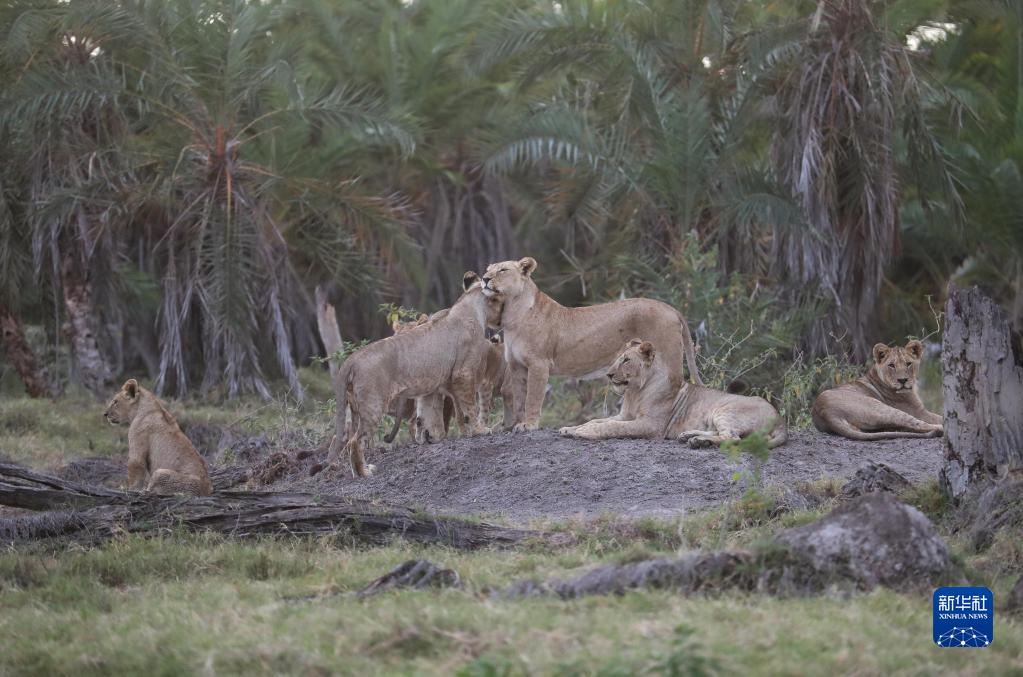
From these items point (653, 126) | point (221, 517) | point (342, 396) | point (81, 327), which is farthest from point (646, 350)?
point (81, 327)

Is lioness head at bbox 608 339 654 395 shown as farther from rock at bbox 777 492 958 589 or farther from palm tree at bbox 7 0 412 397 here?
palm tree at bbox 7 0 412 397

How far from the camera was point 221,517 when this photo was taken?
8.41m

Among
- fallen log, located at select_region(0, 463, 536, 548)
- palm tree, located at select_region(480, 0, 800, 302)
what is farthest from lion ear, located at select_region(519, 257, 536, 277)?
palm tree, located at select_region(480, 0, 800, 302)

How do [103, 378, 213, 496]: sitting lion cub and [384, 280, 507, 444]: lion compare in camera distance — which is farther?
[384, 280, 507, 444]: lion

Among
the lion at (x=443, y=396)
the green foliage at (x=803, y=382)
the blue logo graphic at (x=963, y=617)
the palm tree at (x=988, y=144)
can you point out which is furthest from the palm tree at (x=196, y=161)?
the blue logo graphic at (x=963, y=617)

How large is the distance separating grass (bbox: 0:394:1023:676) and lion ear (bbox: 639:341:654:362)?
87.5 inches

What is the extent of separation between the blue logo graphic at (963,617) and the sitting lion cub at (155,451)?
5.35 m

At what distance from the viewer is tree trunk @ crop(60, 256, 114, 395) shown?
18.6 meters

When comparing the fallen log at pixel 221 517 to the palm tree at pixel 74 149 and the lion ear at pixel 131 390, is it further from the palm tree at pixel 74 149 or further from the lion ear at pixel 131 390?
the palm tree at pixel 74 149

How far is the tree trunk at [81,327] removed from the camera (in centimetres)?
1859

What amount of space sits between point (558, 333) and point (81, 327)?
9.63 meters

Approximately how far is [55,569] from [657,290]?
9.07m

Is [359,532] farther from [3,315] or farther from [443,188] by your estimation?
[443,188]

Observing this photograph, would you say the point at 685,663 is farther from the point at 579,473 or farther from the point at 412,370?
the point at 412,370
